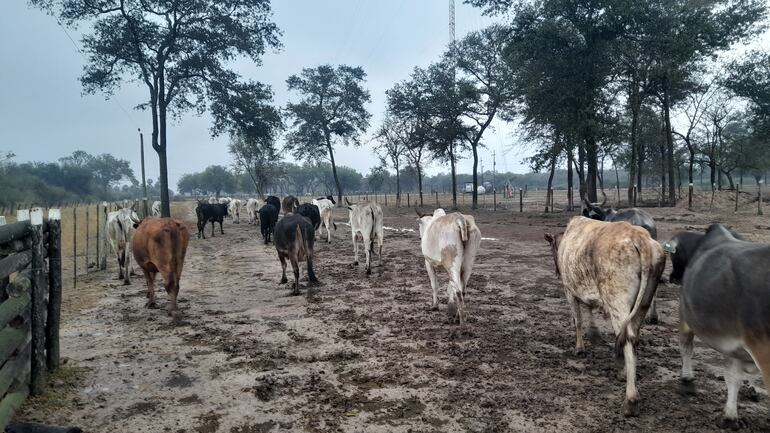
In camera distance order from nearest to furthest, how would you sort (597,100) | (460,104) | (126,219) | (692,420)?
(692,420), (126,219), (597,100), (460,104)

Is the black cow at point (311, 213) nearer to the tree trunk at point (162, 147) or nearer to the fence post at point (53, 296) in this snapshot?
the tree trunk at point (162, 147)

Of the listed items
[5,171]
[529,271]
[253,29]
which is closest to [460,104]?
[253,29]

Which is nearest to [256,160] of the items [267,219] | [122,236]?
[267,219]

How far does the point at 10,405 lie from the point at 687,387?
5850mm

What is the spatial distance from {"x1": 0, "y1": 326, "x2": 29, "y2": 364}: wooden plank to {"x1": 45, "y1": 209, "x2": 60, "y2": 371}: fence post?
0.81m

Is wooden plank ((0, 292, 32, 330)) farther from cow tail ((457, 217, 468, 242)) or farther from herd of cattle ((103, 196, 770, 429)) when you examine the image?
cow tail ((457, 217, 468, 242))

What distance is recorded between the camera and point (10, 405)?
3738 millimetres

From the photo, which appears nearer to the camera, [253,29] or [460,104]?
[253,29]

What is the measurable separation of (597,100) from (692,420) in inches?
797

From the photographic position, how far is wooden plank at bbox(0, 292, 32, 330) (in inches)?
153

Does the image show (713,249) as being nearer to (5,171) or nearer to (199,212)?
(199,212)

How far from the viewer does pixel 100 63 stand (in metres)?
22.6

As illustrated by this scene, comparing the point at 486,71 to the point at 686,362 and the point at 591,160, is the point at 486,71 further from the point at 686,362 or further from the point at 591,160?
the point at 686,362

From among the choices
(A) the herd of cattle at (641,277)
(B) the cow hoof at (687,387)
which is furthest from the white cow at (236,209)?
(B) the cow hoof at (687,387)
